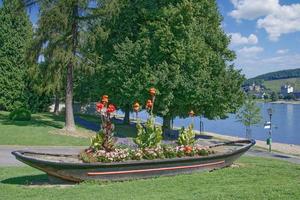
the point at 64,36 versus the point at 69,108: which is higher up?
the point at 64,36

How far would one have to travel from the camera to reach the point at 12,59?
158 ft

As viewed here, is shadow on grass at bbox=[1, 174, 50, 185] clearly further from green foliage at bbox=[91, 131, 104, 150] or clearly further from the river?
the river

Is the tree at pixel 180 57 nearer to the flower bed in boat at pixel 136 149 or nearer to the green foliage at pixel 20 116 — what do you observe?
the green foliage at pixel 20 116

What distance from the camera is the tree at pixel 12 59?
47.4 m

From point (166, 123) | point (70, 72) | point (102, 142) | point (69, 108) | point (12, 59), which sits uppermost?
point (12, 59)

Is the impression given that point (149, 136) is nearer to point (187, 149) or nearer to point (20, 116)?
point (187, 149)

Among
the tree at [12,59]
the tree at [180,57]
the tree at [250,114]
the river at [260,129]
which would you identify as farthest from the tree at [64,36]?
the river at [260,129]

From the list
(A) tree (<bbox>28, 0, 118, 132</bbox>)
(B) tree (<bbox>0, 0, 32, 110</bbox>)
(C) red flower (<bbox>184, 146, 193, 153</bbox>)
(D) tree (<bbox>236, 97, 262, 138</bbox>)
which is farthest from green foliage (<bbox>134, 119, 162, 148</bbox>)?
(B) tree (<bbox>0, 0, 32, 110</bbox>)

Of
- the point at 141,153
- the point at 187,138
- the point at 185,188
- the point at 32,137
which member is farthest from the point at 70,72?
the point at 185,188

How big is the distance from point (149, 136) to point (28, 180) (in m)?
3.88

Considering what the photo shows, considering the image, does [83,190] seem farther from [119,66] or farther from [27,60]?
[119,66]

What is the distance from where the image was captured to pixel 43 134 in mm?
29359

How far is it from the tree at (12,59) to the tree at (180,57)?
14.4 meters

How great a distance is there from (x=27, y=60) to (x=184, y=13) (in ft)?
42.6
